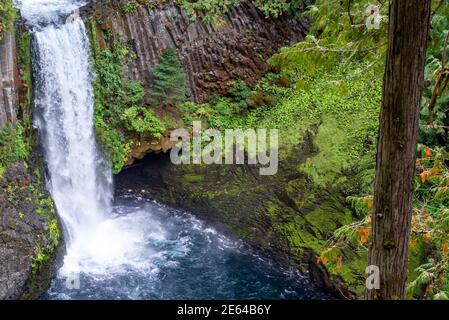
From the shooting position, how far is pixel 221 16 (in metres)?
14.1

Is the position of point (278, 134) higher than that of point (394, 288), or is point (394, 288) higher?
point (278, 134)

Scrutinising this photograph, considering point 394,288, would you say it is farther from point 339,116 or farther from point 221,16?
point 221,16

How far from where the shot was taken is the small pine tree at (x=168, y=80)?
13.3 m

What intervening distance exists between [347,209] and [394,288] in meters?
7.74

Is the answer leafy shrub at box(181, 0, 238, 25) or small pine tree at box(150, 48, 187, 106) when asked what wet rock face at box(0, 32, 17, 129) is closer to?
small pine tree at box(150, 48, 187, 106)

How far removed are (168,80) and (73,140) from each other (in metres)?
3.24

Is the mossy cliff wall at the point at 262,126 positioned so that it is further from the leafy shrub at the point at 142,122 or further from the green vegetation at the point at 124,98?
the leafy shrub at the point at 142,122

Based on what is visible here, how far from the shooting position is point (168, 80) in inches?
527

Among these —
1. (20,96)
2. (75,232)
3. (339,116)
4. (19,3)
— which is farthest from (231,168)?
(19,3)

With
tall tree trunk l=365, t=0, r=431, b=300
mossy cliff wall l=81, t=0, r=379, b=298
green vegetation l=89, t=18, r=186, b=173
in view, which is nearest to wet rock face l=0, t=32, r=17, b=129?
green vegetation l=89, t=18, r=186, b=173

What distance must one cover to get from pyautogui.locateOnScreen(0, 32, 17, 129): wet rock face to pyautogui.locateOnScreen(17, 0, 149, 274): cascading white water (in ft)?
2.92

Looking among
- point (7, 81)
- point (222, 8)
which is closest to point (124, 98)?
point (7, 81)

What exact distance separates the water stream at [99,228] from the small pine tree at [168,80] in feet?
6.19

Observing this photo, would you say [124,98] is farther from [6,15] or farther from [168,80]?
[6,15]
